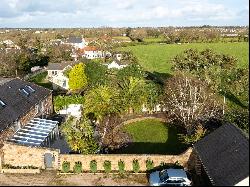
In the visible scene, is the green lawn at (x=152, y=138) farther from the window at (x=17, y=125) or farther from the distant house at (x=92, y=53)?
the distant house at (x=92, y=53)

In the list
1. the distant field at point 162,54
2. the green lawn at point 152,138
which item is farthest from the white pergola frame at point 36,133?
the distant field at point 162,54

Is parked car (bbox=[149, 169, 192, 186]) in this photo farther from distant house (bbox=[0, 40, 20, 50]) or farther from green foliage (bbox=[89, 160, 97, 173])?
distant house (bbox=[0, 40, 20, 50])

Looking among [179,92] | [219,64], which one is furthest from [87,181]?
[219,64]

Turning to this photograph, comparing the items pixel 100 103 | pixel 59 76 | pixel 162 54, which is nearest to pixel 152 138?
pixel 100 103

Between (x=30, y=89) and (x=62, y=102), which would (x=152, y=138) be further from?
(x=62, y=102)

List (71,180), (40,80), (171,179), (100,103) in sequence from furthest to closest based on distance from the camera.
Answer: (40,80) → (100,103) → (71,180) → (171,179)

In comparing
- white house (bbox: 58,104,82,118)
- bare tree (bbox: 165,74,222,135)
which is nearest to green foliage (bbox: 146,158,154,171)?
bare tree (bbox: 165,74,222,135)
